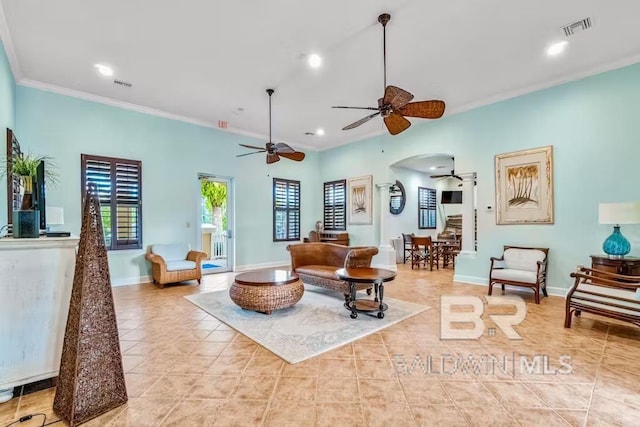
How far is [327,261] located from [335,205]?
3721mm

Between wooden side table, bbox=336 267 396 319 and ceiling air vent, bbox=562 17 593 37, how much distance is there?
3.62 metres

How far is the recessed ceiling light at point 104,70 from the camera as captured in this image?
14.6 feet

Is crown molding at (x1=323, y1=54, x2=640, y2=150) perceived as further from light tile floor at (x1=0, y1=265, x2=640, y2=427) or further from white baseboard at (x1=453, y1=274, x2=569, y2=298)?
light tile floor at (x1=0, y1=265, x2=640, y2=427)

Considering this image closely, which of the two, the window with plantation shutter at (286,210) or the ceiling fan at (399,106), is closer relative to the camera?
the ceiling fan at (399,106)

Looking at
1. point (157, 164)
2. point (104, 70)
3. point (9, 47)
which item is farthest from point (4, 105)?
point (157, 164)

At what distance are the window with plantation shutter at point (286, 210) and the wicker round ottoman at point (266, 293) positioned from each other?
432 cm

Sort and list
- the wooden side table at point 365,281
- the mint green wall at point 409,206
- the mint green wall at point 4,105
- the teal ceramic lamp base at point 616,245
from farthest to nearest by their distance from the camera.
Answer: the mint green wall at point 409,206, the teal ceramic lamp base at point 616,245, the wooden side table at point 365,281, the mint green wall at point 4,105

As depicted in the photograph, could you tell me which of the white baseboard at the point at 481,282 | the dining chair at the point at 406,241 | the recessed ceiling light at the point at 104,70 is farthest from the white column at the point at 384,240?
the recessed ceiling light at the point at 104,70

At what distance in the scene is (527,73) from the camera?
4695 mm

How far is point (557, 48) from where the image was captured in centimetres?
→ 398

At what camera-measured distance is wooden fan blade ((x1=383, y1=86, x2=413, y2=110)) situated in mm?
3250

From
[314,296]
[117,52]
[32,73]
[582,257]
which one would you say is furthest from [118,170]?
[582,257]

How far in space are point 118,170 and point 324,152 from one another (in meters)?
5.52

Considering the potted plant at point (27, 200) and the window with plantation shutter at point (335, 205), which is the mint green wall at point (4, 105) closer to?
the potted plant at point (27, 200)
